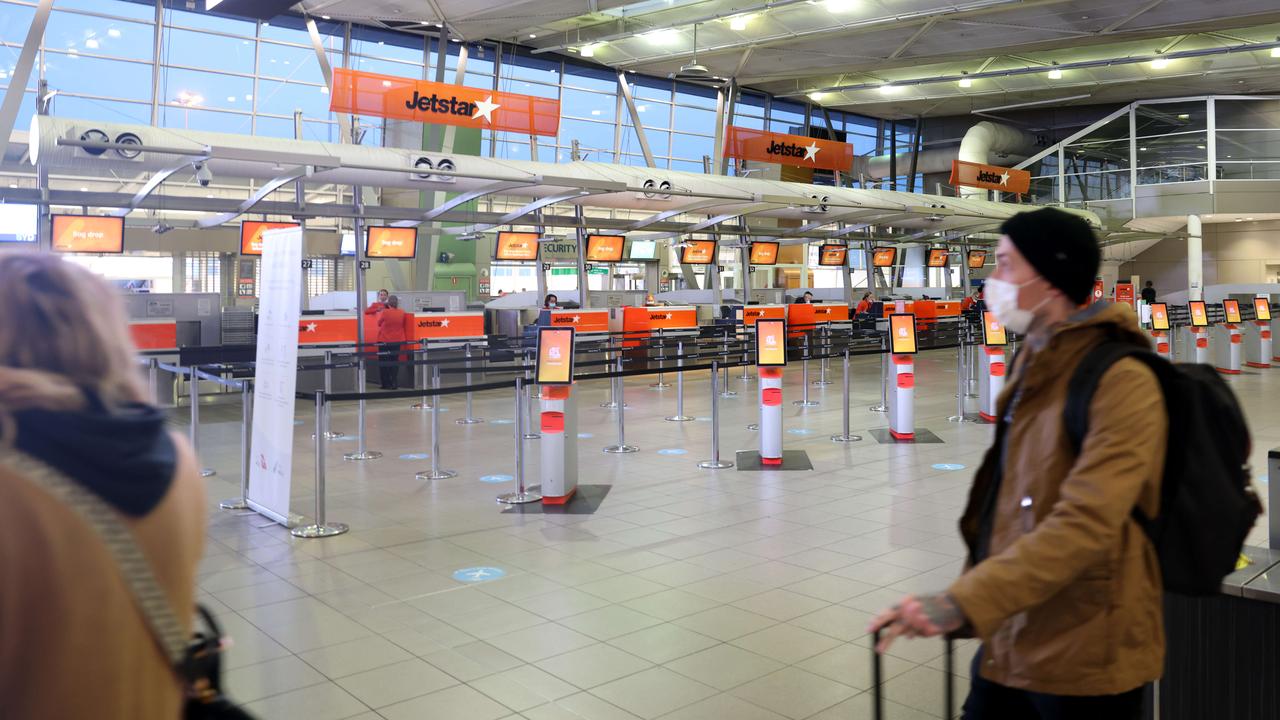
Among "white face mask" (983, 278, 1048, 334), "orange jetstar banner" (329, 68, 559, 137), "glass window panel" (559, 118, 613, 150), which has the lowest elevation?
"white face mask" (983, 278, 1048, 334)

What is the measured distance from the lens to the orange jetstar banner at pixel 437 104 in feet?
51.1

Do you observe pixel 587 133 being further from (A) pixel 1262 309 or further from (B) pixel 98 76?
(A) pixel 1262 309

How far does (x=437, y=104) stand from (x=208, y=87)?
6151mm

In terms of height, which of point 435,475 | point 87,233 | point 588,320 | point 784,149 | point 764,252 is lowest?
point 435,475

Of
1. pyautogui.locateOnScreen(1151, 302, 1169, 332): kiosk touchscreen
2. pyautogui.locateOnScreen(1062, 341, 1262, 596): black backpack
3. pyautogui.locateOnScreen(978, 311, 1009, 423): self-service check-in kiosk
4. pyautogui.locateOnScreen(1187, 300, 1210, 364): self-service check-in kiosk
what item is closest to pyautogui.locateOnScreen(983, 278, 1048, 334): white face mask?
pyautogui.locateOnScreen(1062, 341, 1262, 596): black backpack

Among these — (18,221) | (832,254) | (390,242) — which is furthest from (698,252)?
(18,221)

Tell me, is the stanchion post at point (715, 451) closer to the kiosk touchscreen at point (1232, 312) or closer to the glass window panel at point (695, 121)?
the kiosk touchscreen at point (1232, 312)

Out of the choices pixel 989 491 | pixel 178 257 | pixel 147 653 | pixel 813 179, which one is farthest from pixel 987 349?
pixel 813 179

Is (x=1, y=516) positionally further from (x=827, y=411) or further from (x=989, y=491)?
(x=827, y=411)

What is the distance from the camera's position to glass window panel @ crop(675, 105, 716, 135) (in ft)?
91.0

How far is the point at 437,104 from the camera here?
1639cm

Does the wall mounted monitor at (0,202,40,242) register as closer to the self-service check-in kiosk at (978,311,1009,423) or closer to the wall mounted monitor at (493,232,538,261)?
the wall mounted monitor at (493,232,538,261)

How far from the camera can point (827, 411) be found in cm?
1334

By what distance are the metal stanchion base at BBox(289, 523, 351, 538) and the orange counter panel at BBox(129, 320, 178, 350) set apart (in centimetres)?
844
